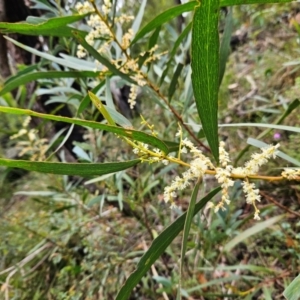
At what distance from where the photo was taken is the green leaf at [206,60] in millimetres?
335

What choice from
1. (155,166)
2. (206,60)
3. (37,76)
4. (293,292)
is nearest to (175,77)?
(37,76)

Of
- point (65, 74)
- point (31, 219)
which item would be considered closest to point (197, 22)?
point (65, 74)

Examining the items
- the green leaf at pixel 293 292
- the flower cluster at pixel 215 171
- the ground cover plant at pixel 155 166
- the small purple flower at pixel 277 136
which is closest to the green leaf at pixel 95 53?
the ground cover plant at pixel 155 166

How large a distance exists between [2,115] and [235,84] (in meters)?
1.36

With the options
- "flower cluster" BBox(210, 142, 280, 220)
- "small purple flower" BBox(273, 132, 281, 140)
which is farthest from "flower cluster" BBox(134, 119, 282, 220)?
"small purple flower" BBox(273, 132, 281, 140)

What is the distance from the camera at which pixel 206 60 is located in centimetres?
37

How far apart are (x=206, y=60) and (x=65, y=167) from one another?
21 centimetres

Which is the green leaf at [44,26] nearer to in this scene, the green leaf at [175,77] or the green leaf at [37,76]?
the green leaf at [37,76]

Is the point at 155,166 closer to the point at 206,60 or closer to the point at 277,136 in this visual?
the point at 277,136

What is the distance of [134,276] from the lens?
0.48 meters

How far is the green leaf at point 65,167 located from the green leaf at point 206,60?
0.39 ft

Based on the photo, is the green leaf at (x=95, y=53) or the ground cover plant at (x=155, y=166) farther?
the green leaf at (x=95, y=53)

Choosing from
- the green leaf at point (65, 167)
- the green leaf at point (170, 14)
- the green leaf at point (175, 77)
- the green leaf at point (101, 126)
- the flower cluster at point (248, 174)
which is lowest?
the flower cluster at point (248, 174)

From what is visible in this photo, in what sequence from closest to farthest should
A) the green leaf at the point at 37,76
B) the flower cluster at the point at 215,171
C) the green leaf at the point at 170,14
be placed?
1. the flower cluster at the point at 215,171
2. the green leaf at the point at 170,14
3. the green leaf at the point at 37,76
